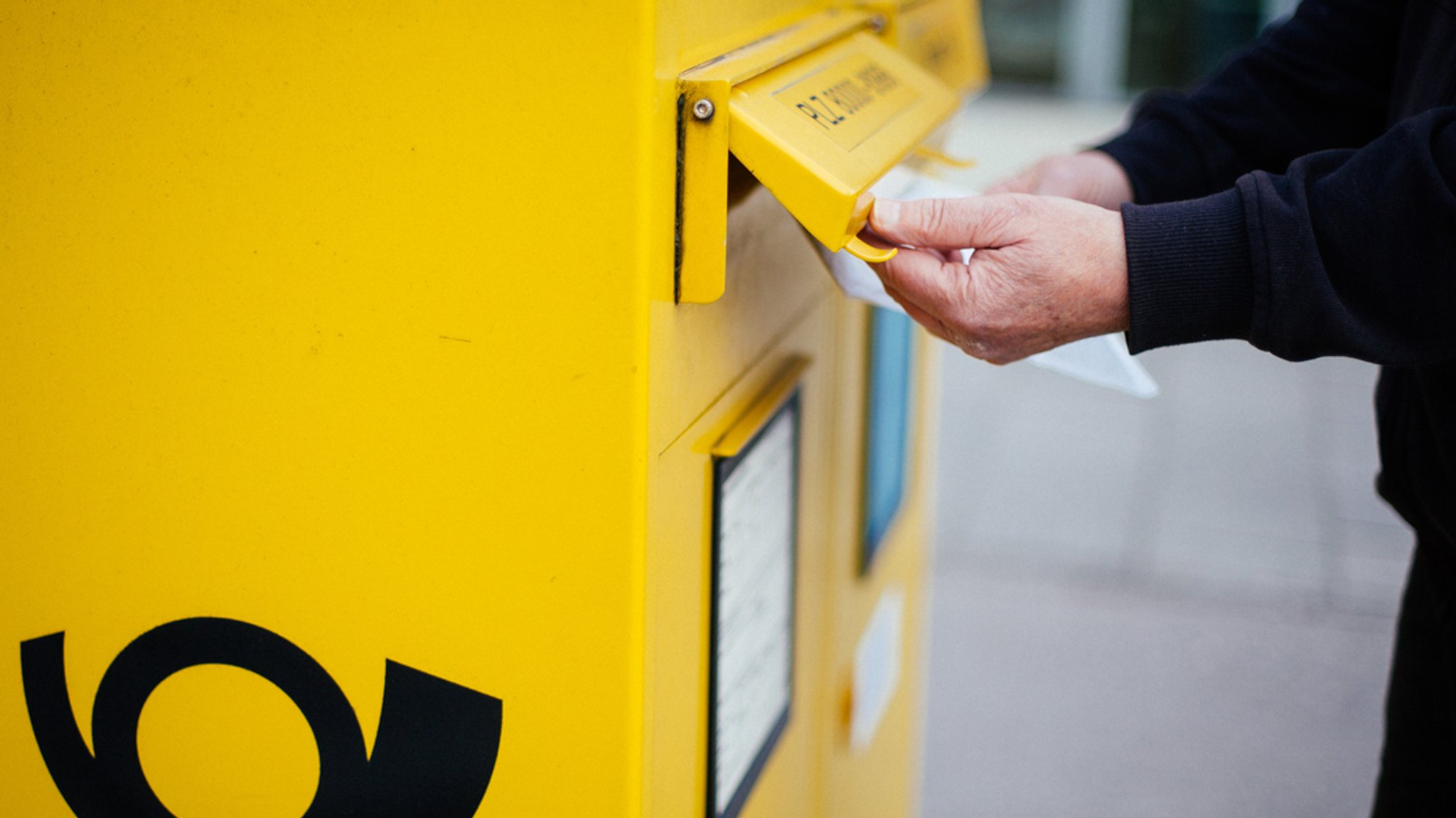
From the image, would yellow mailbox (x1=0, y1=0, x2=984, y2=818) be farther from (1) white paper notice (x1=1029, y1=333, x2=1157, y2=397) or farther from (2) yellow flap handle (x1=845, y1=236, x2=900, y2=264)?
(1) white paper notice (x1=1029, y1=333, x2=1157, y2=397)

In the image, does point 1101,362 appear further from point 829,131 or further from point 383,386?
point 383,386

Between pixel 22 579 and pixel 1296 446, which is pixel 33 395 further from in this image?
pixel 1296 446

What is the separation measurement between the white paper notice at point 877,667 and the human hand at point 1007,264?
85cm

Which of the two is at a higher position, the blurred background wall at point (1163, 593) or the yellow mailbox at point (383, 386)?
the yellow mailbox at point (383, 386)

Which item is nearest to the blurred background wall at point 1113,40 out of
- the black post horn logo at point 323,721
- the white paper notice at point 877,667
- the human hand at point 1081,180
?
the white paper notice at point 877,667

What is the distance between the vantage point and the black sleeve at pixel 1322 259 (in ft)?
3.51

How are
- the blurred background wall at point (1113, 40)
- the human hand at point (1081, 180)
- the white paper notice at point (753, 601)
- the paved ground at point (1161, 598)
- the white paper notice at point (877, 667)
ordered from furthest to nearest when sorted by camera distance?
the blurred background wall at point (1113, 40) → the paved ground at point (1161, 598) → the white paper notice at point (877, 667) → the human hand at point (1081, 180) → the white paper notice at point (753, 601)

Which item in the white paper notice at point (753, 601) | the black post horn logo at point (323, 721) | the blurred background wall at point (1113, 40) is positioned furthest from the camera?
the blurred background wall at point (1113, 40)

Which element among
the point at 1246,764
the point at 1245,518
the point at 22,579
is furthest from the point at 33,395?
the point at 1245,518

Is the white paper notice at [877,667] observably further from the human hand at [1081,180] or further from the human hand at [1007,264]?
the human hand at [1007,264]

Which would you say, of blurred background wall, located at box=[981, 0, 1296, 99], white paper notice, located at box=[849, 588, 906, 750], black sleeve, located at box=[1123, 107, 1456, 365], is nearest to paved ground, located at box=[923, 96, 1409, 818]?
white paper notice, located at box=[849, 588, 906, 750]

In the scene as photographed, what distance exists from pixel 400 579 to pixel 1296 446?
172 inches

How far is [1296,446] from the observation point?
469 centimetres

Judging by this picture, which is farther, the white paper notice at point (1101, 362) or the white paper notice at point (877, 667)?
the white paper notice at point (877, 667)
